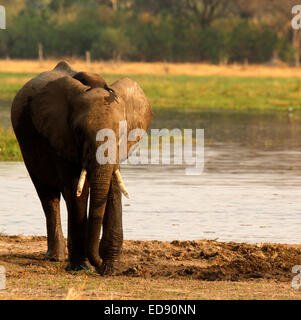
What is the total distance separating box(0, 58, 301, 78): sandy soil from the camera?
186 ft

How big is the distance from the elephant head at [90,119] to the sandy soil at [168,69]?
4506 centimetres

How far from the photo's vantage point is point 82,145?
9328 millimetres

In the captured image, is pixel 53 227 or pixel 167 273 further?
pixel 53 227

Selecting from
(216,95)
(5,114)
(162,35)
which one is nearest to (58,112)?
(5,114)

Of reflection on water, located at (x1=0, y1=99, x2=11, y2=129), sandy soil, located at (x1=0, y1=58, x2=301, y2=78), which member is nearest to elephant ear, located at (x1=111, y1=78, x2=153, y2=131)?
reflection on water, located at (x1=0, y1=99, x2=11, y2=129)

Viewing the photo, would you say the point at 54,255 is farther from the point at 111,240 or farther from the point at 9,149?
the point at 9,149

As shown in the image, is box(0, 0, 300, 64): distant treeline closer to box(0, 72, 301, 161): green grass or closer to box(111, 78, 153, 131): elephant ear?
box(0, 72, 301, 161): green grass

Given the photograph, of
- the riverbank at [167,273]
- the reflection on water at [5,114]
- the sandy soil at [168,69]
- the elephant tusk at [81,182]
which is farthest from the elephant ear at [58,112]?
the sandy soil at [168,69]

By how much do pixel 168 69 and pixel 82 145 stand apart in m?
48.5

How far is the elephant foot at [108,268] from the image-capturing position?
9641mm
